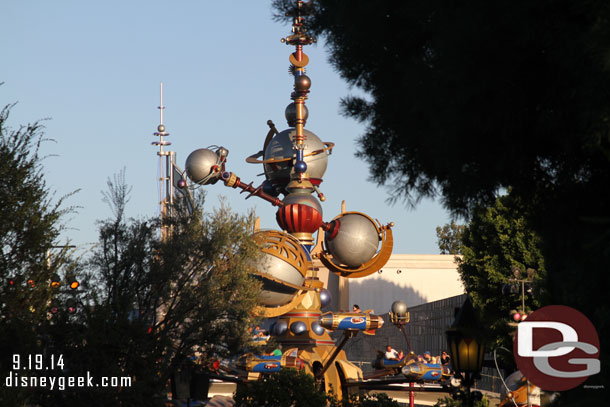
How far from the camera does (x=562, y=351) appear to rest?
10.5 meters

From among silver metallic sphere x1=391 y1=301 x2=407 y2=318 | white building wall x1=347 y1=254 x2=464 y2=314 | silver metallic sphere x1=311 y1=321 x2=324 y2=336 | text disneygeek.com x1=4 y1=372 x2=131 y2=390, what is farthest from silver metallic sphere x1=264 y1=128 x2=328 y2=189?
white building wall x1=347 y1=254 x2=464 y2=314

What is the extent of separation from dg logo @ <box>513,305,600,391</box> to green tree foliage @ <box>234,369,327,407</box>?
9.36 m

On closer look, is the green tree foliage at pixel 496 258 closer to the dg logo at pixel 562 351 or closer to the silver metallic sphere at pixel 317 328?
the silver metallic sphere at pixel 317 328

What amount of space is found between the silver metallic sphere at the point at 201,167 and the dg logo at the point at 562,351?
18.1 metres

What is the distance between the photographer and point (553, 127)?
761 cm

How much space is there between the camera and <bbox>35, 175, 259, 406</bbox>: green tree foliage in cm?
1773

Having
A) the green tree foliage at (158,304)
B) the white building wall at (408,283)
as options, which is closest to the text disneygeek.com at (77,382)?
the green tree foliage at (158,304)

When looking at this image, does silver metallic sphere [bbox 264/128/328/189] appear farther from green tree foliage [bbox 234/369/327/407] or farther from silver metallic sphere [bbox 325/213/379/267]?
green tree foliage [bbox 234/369/327/407]

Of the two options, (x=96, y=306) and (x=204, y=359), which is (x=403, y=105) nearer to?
(x=96, y=306)

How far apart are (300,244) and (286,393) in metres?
7.62

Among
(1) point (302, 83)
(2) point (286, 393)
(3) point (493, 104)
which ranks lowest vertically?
(2) point (286, 393)

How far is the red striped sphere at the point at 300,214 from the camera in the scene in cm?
2812

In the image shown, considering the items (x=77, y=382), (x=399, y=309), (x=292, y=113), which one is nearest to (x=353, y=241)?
(x=399, y=309)

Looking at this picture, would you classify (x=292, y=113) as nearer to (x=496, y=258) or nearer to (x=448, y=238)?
(x=496, y=258)
